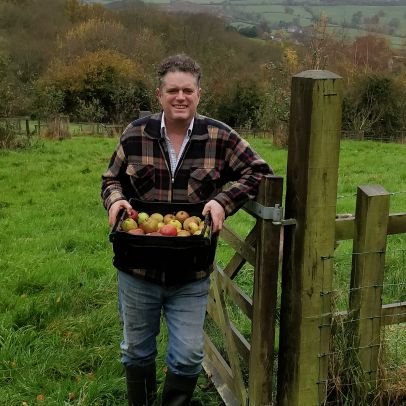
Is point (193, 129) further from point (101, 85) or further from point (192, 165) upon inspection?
point (101, 85)

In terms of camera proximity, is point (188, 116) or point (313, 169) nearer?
point (313, 169)

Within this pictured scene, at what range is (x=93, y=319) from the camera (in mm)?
4930

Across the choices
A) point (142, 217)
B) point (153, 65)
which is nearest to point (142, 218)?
point (142, 217)

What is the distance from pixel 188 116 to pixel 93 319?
2473 mm

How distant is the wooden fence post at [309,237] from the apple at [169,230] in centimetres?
60

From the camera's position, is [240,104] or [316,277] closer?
[316,277]

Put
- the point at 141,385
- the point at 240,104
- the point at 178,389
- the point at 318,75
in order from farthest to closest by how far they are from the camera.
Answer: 1. the point at 240,104
2. the point at 141,385
3. the point at 178,389
4. the point at 318,75

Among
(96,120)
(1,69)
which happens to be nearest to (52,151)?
(1,69)

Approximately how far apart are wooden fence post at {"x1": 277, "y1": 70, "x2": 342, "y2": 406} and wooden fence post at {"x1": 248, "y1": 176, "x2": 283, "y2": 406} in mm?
85

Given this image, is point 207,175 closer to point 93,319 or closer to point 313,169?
point 313,169

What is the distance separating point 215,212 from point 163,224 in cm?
27

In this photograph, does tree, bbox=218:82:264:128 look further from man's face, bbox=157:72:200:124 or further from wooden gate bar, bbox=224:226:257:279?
man's face, bbox=157:72:200:124

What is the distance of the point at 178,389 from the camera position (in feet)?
11.0

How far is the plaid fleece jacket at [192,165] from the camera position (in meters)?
3.16
